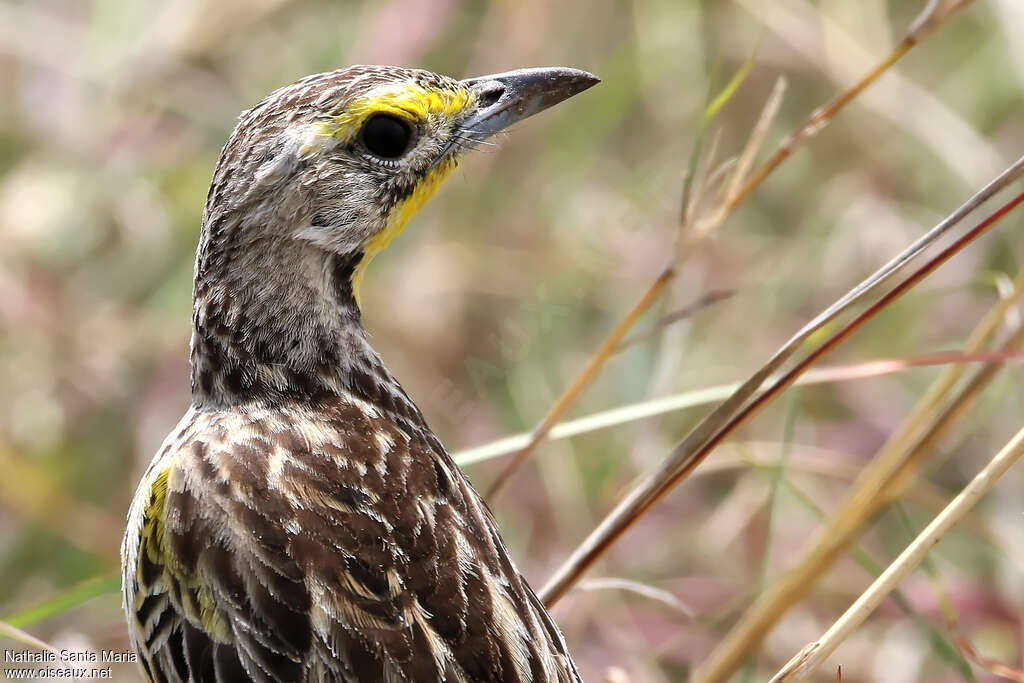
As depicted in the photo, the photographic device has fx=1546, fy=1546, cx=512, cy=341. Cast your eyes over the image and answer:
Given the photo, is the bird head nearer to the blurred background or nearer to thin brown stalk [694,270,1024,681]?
thin brown stalk [694,270,1024,681]

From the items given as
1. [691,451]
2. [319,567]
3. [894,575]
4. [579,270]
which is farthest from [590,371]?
[579,270]

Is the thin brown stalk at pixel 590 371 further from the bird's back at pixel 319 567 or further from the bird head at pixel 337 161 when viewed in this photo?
the bird head at pixel 337 161

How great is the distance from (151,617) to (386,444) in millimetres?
482

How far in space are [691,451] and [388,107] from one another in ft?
2.69

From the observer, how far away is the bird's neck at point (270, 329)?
8.98ft

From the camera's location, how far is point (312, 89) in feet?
8.86

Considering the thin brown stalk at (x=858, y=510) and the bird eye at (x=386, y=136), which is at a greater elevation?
the bird eye at (x=386, y=136)

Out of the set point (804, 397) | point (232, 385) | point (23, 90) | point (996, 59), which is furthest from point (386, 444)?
point (996, 59)

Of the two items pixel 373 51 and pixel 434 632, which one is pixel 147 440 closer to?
pixel 373 51

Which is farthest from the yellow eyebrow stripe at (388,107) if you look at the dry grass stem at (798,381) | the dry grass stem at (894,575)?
the dry grass stem at (894,575)

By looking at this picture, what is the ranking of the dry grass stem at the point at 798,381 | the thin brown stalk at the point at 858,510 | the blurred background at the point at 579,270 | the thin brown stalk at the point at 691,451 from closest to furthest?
the thin brown stalk at the point at 691,451, the dry grass stem at the point at 798,381, the thin brown stalk at the point at 858,510, the blurred background at the point at 579,270

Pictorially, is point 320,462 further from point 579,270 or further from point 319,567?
point 579,270

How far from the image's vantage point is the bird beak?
288 cm

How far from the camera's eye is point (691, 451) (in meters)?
2.46
